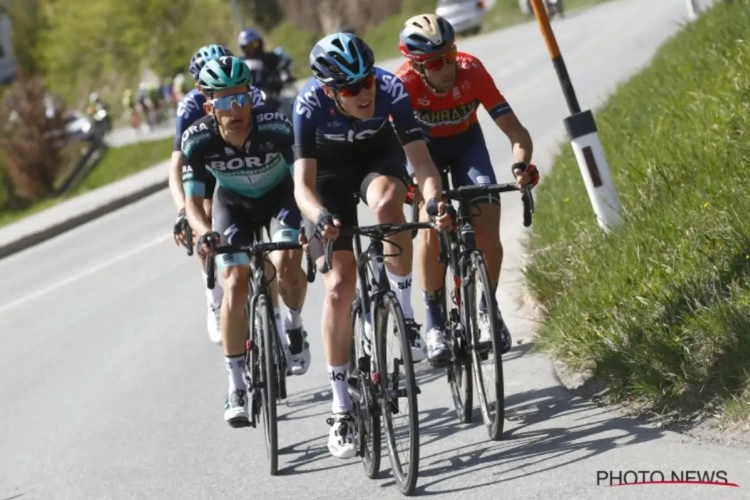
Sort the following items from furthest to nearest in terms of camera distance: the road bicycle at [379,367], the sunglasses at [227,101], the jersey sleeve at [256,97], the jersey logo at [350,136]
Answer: the jersey sleeve at [256,97] < the sunglasses at [227,101] < the jersey logo at [350,136] < the road bicycle at [379,367]

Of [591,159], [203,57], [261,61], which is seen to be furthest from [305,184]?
[261,61]

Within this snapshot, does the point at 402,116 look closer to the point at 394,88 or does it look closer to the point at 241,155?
the point at 394,88

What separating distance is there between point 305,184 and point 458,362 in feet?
4.28

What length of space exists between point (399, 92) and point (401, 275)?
1356mm

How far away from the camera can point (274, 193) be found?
7.95m

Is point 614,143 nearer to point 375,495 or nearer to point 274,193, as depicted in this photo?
point 274,193

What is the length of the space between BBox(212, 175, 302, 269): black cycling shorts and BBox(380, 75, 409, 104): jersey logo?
135 centimetres

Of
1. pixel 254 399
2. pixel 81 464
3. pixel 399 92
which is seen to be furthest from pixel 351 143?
pixel 81 464

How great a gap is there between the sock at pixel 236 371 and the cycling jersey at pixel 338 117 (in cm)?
139

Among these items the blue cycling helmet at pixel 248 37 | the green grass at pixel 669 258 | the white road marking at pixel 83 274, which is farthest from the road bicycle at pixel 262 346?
the blue cycling helmet at pixel 248 37

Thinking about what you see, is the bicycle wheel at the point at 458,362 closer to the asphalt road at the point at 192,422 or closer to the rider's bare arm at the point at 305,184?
the asphalt road at the point at 192,422

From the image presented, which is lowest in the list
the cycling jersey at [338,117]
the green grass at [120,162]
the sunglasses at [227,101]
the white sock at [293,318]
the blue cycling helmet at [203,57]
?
the green grass at [120,162]

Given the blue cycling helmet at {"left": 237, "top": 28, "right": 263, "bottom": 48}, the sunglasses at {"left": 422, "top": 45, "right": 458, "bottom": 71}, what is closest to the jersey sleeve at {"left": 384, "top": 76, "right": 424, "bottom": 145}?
the sunglasses at {"left": 422, "top": 45, "right": 458, "bottom": 71}

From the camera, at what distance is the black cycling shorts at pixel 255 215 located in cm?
780
